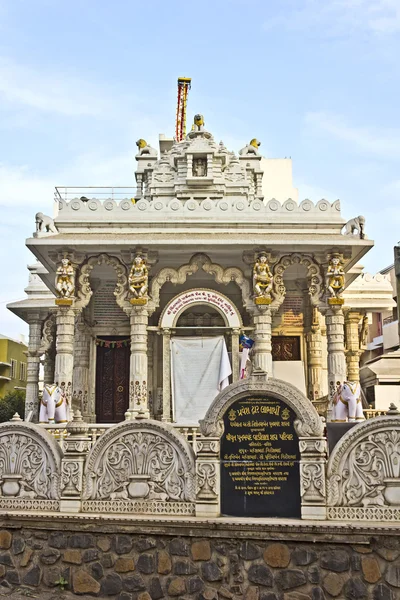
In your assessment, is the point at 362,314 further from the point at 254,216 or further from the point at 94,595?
the point at 94,595

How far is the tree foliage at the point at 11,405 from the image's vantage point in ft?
130

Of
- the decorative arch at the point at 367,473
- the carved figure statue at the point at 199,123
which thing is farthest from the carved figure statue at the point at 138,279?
the decorative arch at the point at 367,473

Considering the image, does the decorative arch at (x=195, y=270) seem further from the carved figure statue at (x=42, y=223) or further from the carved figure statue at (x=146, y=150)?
the carved figure statue at (x=146, y=150)

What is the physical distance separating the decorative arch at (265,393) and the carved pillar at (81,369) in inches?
441

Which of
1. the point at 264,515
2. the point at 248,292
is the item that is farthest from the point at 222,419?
the point at 248,292

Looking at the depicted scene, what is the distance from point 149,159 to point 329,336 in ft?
36.0

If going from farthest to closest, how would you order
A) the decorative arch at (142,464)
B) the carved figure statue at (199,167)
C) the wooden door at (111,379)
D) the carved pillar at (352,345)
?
the carved pillar at (352,345)
the carved figure statue at (199,167)
the wooden door at (111,379)
the decorative arch at (142,464)

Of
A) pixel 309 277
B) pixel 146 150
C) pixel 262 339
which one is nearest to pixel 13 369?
pixel 146 150

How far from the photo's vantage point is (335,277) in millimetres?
16344

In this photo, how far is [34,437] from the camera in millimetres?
8211

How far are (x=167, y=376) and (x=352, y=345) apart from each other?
9.14 metres

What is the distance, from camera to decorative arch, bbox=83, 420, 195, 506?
7.72 metres

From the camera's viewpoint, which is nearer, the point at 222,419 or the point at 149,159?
the point at 222,419

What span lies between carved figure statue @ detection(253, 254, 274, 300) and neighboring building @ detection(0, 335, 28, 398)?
30.6 m
